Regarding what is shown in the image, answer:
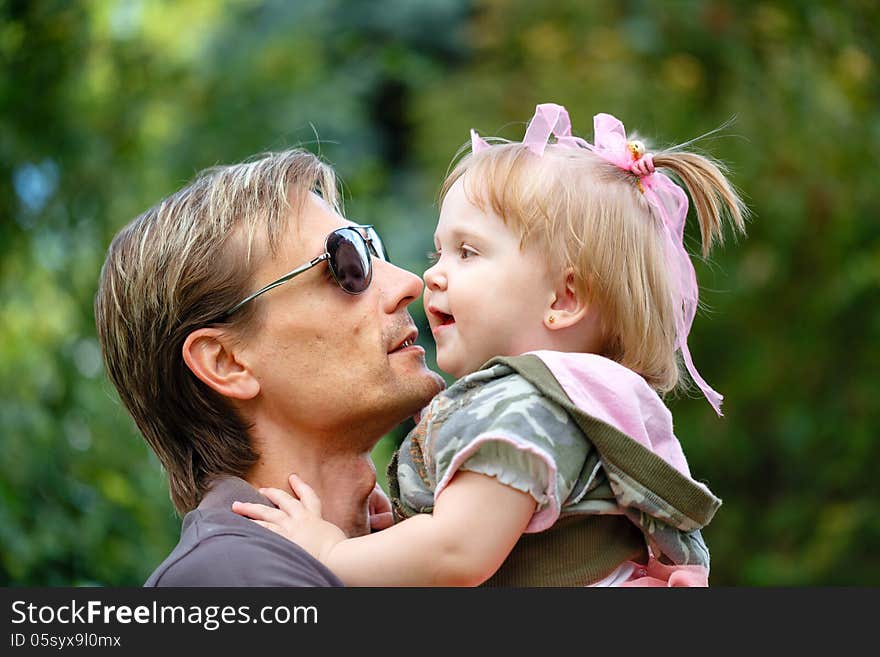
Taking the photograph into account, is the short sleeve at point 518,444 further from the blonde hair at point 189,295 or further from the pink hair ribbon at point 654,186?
the blonde hair at point 189,295

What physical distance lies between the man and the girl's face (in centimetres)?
17

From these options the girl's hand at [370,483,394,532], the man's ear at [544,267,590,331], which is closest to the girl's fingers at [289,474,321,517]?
the girl's hand at [370,483,394,532]

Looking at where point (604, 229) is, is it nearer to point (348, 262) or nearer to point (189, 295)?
point (348, 262)

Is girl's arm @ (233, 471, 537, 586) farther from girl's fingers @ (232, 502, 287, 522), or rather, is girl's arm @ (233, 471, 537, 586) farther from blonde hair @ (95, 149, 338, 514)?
blonde hair @ (95, 149, 338, 514)

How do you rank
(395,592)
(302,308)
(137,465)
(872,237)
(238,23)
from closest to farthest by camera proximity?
(395,592) → (302,308) → (137,465) → (872,237) → (238,23)

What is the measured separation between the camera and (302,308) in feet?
9.44

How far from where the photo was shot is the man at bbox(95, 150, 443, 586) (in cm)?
283

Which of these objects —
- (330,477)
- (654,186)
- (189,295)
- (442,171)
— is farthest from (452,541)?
(442,171)

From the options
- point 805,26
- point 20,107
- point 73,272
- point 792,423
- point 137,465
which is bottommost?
point 792,423

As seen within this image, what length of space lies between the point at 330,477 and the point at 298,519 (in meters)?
0.35

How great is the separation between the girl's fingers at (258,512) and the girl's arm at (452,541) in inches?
9.9

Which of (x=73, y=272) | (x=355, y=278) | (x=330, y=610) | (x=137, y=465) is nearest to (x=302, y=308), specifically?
(x=355, y=278)

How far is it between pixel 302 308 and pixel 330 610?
0.83 metres

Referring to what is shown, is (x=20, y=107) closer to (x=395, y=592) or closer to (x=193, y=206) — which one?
(x=193, y=206)
